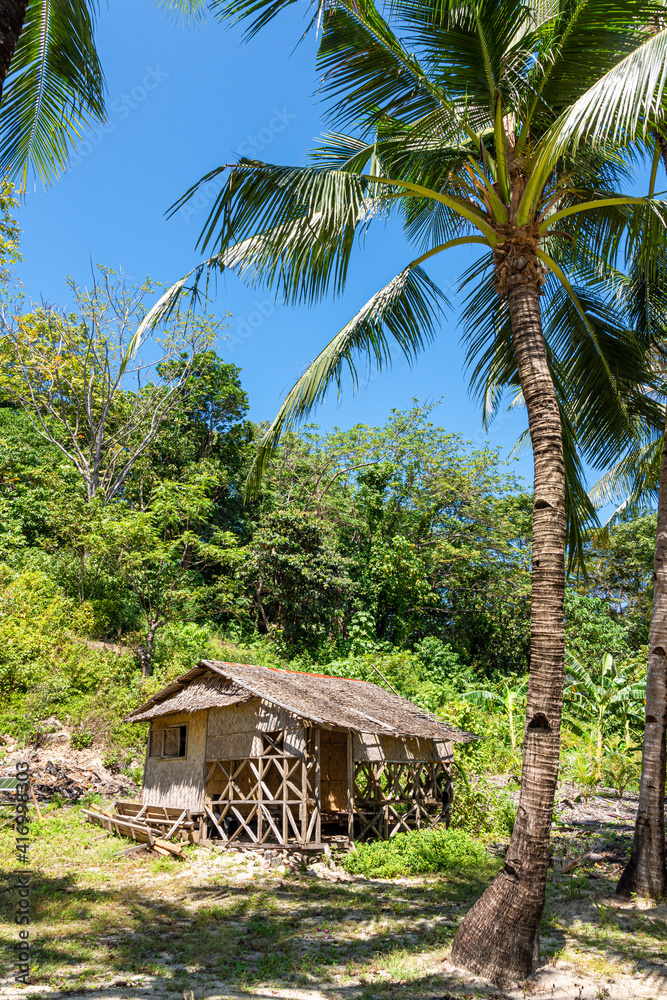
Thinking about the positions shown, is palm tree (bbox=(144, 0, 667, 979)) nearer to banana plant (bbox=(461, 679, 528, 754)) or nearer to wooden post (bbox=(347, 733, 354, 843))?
wooden post (bbox=(347, 733, 354, 843))

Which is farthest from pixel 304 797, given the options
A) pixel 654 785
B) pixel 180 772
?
pixel 654 785

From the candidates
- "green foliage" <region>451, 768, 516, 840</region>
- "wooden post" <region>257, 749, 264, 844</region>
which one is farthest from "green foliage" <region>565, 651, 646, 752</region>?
"wooden post" <region>257, 749, 264, 844</region>

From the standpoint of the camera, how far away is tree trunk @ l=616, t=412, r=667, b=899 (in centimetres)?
826

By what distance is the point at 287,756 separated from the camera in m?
12.0

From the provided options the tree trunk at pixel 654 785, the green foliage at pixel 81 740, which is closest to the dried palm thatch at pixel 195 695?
the green foliage at pixel 81 740

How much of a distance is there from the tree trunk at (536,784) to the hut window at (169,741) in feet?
31.3

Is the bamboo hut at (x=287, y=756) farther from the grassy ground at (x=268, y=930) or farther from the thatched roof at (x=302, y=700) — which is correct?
the grassy ground at (x=268, y=930)

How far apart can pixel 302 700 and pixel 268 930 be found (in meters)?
4.83

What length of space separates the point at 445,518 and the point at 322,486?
5.01 metres

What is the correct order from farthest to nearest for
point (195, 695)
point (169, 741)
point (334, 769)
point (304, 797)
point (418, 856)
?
point (334, 769)
point (169, 741)
point (195, 695)
point (304, 797)
point (418, 856)

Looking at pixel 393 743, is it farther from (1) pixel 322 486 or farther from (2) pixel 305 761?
(1) pixel 322 486

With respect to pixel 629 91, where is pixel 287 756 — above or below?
below

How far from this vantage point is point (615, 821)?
14.2 meters

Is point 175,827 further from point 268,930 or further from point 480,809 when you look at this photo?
point 480,809
